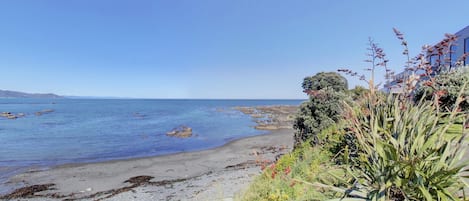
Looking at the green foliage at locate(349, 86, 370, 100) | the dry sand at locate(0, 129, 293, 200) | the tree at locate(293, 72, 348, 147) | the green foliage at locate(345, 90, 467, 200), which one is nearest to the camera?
the green foliage at locate(345, 90, 467, 200)

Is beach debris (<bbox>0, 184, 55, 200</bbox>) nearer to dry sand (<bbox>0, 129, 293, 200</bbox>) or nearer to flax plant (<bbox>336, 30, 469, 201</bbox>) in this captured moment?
dry sand (<bbox>0, 129, 293, 200</bbox>)

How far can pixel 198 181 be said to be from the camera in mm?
11609

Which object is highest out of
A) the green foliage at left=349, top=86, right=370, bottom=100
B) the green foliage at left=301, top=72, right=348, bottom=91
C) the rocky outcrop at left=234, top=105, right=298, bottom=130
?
the green foliage at left=301, top=72, right=348, bottom=91

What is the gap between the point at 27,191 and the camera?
1136 centimetres

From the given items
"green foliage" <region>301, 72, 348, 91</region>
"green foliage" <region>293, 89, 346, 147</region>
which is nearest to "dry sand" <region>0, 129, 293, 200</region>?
"green foliage" <region>293, 89, 346, 147</region>

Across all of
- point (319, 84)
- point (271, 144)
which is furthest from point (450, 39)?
point (271, 144)

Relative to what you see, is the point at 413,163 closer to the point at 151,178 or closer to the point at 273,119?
the point at 151,178

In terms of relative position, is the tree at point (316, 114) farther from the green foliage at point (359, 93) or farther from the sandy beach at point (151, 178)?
the sandy beach at point (151, 178)

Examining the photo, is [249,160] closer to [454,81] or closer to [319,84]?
[319,84]

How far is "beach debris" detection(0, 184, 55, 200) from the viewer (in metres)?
10.8

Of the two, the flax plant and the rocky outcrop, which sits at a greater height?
the flax plant

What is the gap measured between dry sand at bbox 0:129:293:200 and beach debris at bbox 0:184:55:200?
0.87ft

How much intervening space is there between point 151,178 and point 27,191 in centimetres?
523

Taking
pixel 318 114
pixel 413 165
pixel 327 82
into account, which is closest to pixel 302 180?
pixel 413 165
